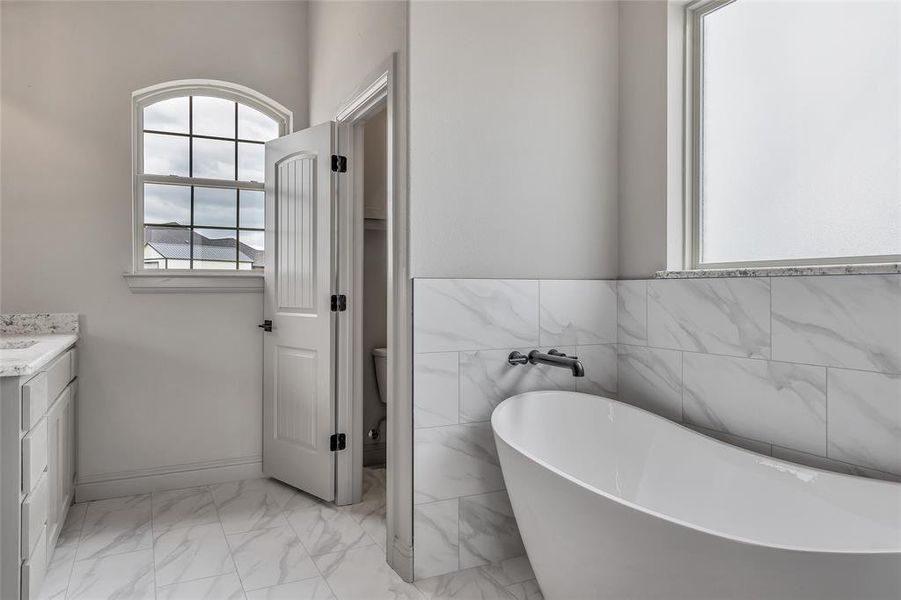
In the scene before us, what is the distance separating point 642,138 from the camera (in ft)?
7.57

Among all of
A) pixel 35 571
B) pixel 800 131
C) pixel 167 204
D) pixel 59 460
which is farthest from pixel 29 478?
pixel 800 131

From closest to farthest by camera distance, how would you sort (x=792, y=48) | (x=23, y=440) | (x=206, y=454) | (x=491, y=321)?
(x=23, y=440), (x=792, y=48), (x=491, y=321), (x=206, y=454)

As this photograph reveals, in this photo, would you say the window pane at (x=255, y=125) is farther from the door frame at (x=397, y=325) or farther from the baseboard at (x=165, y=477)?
the baseboard at (x=165, y=477)

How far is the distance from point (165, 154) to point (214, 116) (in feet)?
1.19

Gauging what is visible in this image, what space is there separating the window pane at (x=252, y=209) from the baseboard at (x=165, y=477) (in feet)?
4.53

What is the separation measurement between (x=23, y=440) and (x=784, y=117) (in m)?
2.75

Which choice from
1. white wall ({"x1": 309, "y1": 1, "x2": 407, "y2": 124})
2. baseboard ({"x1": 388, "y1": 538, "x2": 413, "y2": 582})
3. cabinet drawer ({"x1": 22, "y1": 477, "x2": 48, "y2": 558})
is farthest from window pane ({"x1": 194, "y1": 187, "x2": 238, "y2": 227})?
baseboard ({"x1": 388, "y1": 538, "x2": 413, "y2": 582})

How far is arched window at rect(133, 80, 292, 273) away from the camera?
2.96 meters

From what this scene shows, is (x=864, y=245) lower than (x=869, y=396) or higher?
higher

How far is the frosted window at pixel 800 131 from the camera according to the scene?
5.31 feet

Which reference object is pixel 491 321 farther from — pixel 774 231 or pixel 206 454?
pixel 206 454

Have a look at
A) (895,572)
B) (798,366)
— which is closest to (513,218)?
(798,366)

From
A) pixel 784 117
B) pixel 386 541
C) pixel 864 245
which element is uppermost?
pixel 784 117

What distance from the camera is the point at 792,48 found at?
1858mm
